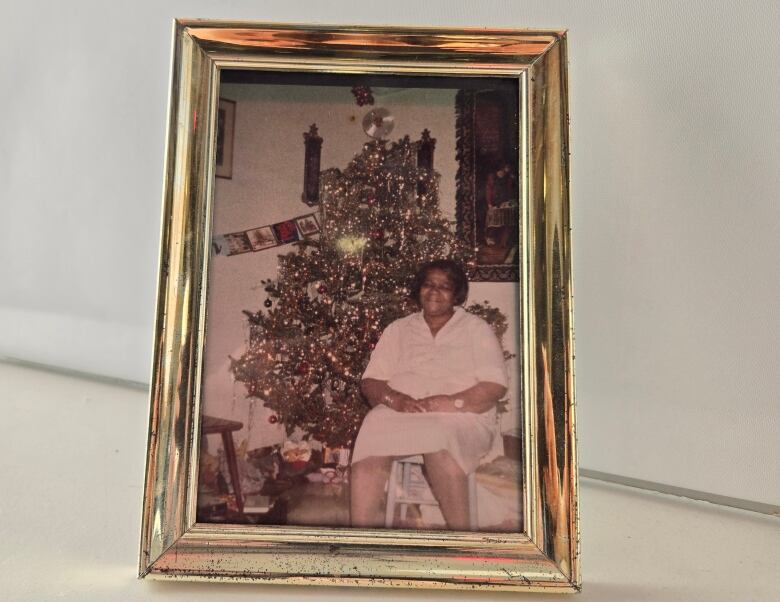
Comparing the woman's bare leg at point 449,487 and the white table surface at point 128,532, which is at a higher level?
the woman's bare leg at point 449,487

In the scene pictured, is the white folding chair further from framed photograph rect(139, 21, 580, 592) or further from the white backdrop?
the white backdrop

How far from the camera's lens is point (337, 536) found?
799 millimetres

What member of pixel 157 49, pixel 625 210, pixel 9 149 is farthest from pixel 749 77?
pixel 9 149

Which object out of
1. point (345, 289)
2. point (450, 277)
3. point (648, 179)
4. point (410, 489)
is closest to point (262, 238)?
point (345, 289)

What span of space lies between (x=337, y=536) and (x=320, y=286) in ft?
0.96

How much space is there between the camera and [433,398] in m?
0.83

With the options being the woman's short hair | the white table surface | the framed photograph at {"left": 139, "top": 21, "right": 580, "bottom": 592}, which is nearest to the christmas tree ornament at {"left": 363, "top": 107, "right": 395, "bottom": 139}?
the framed photograph at {"left": 139, "top": 21, "right": 580, "bottom": 592}

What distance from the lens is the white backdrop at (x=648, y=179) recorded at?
98 cm

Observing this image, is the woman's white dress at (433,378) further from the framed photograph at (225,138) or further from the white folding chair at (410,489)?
the framed photograph at (225,138)

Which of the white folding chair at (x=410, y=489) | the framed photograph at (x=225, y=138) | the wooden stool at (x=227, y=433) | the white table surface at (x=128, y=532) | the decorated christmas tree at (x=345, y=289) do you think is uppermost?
the framed photograph at (x=225, y=138)

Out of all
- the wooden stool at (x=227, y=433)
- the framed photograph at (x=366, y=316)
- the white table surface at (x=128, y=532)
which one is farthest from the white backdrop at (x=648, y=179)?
the wooden stool at (x=227, y=433)

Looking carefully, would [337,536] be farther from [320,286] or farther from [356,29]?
[356,29]

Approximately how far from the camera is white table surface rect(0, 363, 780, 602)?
771 millimetres

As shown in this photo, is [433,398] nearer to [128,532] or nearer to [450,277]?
[450,277]
